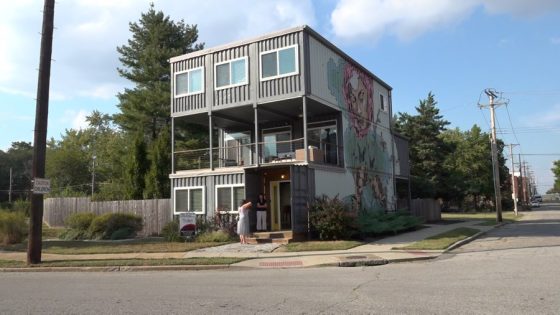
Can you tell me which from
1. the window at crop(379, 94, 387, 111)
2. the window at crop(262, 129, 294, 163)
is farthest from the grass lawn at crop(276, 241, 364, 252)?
the window at crop(379, 94, 387, 111)

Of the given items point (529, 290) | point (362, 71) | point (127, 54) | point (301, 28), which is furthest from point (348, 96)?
point (127, 54)

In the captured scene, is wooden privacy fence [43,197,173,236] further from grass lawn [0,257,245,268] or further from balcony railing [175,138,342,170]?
grass lawn [0,257,245,268]

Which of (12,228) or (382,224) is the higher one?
(12,228)

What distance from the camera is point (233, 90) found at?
77.5ft

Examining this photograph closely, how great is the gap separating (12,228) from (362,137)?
17.3m

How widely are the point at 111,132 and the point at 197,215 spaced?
55.0m

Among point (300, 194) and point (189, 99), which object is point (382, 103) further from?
point (300, 194)

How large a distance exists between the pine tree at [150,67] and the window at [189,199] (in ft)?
49.8

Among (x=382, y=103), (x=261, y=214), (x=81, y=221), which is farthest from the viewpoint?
(x=382, y=103)

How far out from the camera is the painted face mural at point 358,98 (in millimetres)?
25984

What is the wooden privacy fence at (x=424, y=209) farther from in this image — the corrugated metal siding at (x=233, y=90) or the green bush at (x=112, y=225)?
the green bush at (x=112, y=225)

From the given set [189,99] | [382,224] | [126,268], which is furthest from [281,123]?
[126,268]

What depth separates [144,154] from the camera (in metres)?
34.4

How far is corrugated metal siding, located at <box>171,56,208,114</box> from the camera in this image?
24688 millimetres
